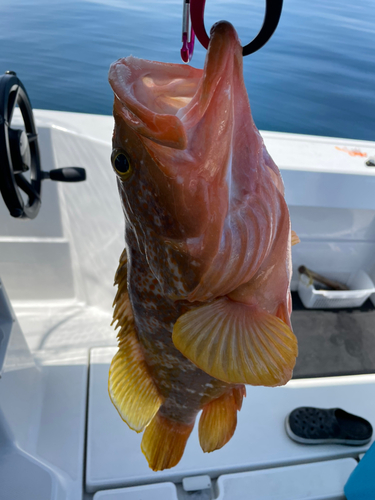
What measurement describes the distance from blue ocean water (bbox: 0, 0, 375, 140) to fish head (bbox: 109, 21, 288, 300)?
16.6 ft

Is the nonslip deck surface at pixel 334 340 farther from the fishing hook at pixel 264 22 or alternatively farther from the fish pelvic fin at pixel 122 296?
the fishing hook at pixel 264 22

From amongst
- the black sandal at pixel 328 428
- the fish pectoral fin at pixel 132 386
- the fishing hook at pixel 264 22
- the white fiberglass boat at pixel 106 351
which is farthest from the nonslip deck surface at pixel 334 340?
the fishing hook at pixel 264 22

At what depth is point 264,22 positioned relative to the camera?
0.37 meters

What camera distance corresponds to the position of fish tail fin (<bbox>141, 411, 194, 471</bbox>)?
2.72 ft

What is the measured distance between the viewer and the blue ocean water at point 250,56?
17.6 ft

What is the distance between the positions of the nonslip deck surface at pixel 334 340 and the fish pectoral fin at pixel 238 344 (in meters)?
1.53

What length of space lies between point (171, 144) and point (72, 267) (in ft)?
6.93

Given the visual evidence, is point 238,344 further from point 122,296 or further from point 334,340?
point 334,340

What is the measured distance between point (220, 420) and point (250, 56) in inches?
209

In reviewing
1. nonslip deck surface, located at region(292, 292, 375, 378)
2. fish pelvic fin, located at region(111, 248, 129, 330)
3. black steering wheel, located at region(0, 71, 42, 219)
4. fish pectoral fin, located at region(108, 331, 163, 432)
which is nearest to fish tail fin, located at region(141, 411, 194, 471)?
fish pectoral fin, located at region(108, 331, 163, 432)

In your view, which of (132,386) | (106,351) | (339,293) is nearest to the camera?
(132,386)

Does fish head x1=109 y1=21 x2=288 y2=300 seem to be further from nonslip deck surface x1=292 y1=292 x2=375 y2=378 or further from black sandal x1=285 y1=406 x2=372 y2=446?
nonslip deck surface x1=292 y1=292 x2=375 y2=378

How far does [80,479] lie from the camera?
126 cm

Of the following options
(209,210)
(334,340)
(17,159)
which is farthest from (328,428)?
(17,159)
